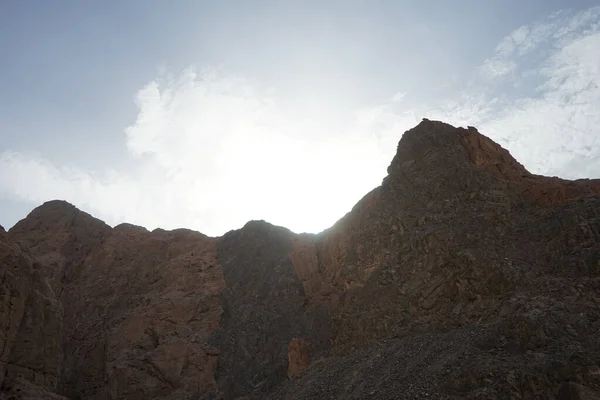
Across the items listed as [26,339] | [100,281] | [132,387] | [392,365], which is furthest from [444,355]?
[100,281]

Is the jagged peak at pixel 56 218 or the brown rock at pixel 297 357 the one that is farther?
the jagged peak at pixel 56 218

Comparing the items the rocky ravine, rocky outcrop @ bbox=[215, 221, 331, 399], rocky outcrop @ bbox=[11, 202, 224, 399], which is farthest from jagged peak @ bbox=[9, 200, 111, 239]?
rocky outcrop @ bbox=[215, 221, 331, 399]

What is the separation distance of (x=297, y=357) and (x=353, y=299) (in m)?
5.78

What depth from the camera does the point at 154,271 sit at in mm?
48094

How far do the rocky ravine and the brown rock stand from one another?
0.13 metres

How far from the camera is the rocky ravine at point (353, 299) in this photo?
64.2 feet

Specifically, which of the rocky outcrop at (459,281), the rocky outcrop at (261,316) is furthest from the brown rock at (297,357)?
the rocky outcrop at (459,281)

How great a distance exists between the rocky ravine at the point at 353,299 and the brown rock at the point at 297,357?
0.44 ft

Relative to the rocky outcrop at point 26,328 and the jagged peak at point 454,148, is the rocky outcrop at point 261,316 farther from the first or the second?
the jagged peak at point 454,148

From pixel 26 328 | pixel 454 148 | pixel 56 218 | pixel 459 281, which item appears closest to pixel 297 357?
pixel 459 281

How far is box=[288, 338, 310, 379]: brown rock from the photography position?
103 ft

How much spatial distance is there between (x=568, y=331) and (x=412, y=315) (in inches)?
396

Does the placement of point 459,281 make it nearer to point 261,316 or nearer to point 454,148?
point 454,148

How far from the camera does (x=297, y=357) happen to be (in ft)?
106
